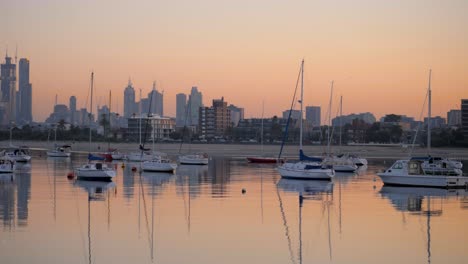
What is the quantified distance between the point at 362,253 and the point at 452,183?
102ft

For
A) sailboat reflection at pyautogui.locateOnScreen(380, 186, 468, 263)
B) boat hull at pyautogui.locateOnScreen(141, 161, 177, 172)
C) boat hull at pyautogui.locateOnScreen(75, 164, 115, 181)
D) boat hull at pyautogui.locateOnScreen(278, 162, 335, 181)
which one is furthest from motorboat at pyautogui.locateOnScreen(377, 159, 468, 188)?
boat hull at pyautogui.locateOnScreen(141, 161, 177, 172)

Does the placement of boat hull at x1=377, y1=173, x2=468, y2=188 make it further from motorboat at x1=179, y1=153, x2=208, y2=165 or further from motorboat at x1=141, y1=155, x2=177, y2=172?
motorboat at x1=179, y1=153, x2=208, y2=165

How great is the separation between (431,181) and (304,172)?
1147 centimetres

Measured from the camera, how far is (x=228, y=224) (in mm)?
33531

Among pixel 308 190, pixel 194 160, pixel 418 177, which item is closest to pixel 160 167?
pixel 194 160

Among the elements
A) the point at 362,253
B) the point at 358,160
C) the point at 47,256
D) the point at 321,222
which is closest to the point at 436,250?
the point at 362,253

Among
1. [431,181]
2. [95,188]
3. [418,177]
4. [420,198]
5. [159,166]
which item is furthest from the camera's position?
[159,166]

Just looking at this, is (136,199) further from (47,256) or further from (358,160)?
(358,160)

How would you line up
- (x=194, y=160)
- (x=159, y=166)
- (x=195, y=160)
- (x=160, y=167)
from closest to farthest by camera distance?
(x=160, y=167)
(x=159, y=166)
(x=195, y=160)
(x=194, y=160)

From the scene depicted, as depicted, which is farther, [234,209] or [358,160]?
[358,160]

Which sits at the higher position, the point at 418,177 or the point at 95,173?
the point at 418,177

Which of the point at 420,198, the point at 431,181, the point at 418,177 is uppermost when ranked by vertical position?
the point at 418,177

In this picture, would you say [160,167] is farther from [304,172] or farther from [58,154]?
[58,154]

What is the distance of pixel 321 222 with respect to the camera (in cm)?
3509
